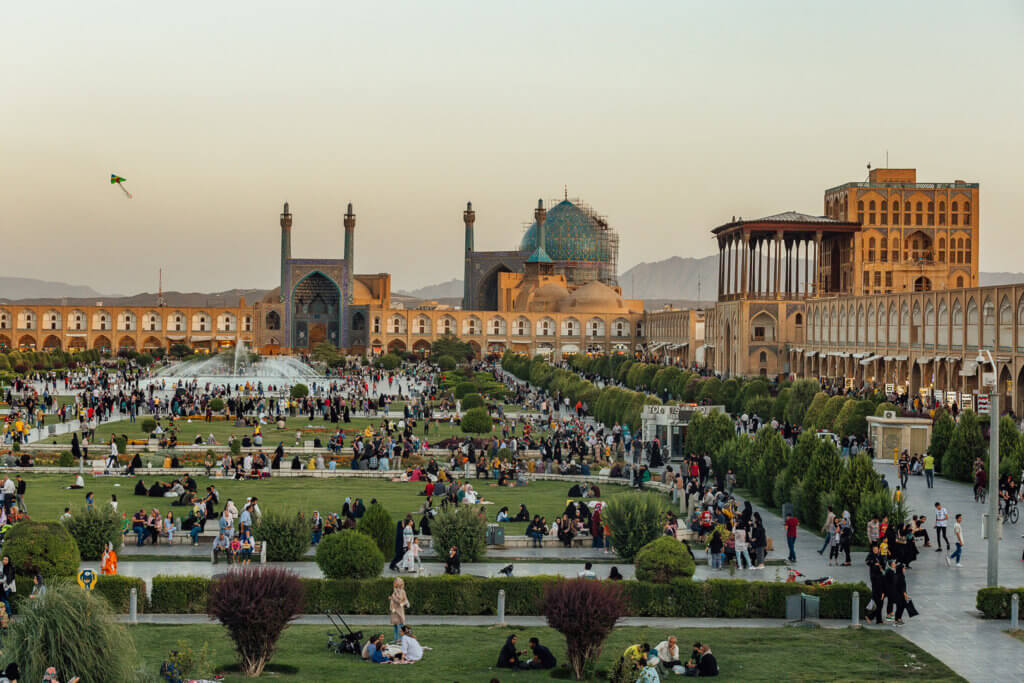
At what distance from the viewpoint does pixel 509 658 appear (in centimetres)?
1034

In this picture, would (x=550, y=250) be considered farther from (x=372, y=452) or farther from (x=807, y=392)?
(x=372, y=452)

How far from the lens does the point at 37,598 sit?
8836 mm

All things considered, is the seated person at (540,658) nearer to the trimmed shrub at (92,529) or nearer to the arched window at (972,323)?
the trimmed shrub at (92,529)

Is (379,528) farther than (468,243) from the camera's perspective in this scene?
No

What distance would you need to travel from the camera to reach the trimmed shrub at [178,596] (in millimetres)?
12312

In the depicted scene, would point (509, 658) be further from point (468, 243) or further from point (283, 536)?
point (468, 243)

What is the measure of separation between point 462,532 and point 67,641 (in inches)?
272

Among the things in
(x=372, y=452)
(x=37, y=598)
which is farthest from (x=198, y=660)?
(x=372, y=452)

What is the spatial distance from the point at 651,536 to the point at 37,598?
A: 8.31 metres

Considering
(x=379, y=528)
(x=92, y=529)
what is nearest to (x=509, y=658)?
(x=379, y=528)

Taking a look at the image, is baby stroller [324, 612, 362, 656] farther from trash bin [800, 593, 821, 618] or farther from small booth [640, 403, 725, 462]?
small booth [640, 403, 725, 462]

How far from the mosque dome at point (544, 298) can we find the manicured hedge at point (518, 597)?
7217cm

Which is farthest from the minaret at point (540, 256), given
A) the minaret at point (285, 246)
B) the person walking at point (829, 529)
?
the person walking at point (829, 529)

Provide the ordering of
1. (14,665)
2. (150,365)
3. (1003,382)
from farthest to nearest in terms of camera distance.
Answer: (150,365), (1003,382), (14,665)
